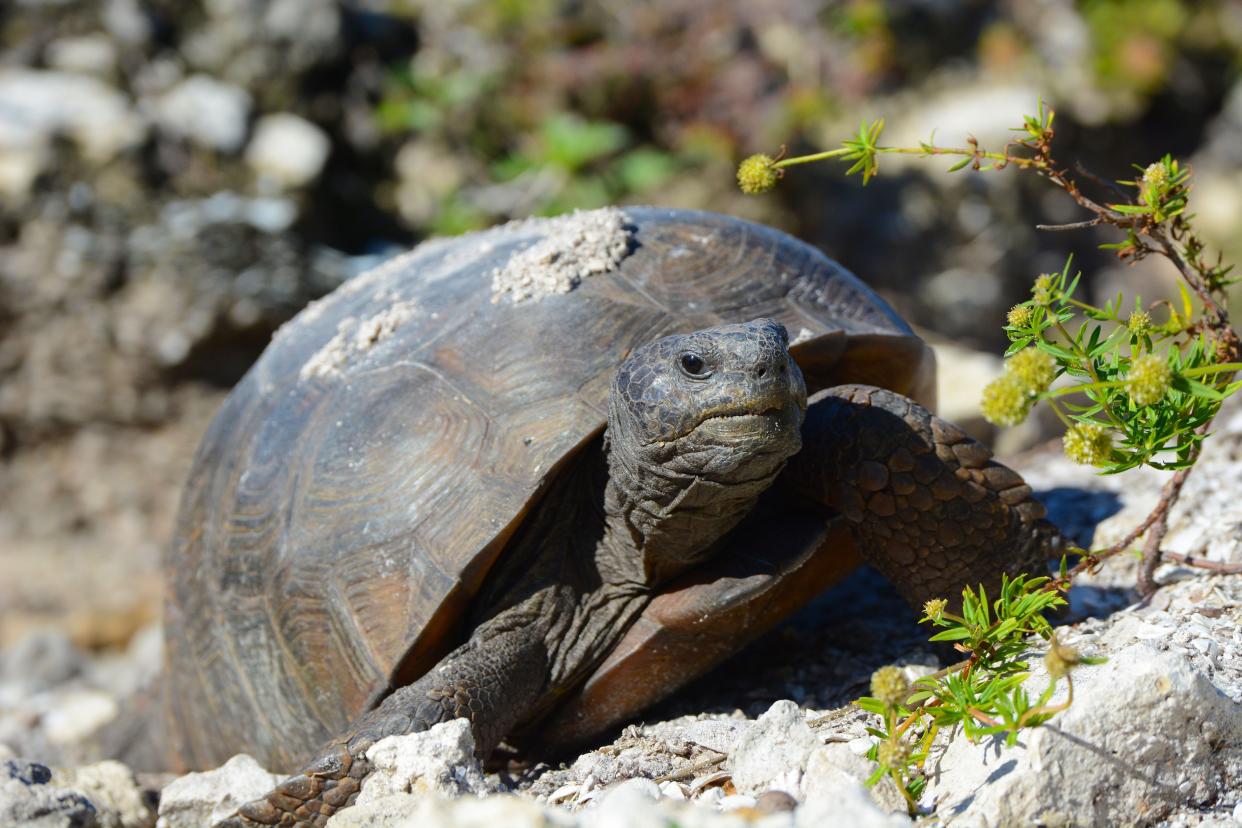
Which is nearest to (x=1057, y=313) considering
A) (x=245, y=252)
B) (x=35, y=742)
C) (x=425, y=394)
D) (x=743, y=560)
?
(x=743, y=560)

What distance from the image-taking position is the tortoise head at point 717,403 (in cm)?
245

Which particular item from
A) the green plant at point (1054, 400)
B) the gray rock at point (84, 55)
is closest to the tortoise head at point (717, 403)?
the green plant at point (1054, 400)

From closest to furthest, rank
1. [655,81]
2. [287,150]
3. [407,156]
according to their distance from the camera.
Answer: [287,150] → [407,156] → [655,81]

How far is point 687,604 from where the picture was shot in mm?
2830

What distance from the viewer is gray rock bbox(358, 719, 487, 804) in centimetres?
235

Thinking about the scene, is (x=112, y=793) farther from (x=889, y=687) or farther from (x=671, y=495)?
(x=889, y=687)

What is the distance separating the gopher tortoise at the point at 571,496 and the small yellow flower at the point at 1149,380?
714 mm

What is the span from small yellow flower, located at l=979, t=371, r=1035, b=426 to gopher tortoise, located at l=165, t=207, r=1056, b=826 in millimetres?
591

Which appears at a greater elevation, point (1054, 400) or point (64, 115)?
point (64, 115)

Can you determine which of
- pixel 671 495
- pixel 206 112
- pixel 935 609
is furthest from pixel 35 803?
pixel 206 112

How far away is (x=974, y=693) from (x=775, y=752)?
0.40 metres

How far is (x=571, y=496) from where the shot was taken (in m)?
2.99

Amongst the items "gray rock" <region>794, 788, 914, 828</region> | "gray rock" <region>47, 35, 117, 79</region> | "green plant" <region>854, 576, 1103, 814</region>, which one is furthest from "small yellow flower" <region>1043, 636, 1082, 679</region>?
"gray rock" <region>47, 35, 117, 79</region>

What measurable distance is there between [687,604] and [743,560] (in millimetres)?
179
